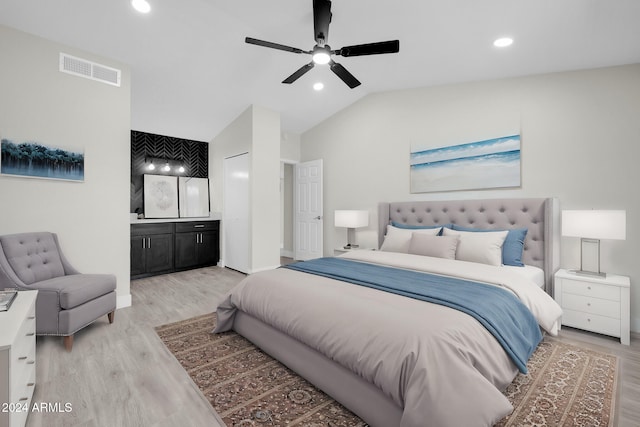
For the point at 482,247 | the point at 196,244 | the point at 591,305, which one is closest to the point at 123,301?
the point at 196,244

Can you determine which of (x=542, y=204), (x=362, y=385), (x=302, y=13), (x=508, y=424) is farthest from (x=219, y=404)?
(x=542, y=204)

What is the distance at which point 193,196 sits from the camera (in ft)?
18.5

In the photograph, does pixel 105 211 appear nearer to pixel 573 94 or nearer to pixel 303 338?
pixel 303 338

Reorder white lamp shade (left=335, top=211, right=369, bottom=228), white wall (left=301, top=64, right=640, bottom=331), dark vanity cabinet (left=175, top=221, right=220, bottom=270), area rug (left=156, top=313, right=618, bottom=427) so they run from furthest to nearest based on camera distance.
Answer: dark vanity cabinet (left=175, top=221, right=220, bottom=270) → white lamp shade (left=335, top=211, right=369, bottom=228) → white wall (left=301, top=64, right=640, bottom=331) → area rug (left=156, top=313, right=618, bottom=427)

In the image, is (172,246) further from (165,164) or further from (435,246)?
(435,246)

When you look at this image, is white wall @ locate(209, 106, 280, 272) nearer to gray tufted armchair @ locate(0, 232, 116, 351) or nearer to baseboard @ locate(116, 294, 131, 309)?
baseboard @ locate(116, 294, 131, 309)

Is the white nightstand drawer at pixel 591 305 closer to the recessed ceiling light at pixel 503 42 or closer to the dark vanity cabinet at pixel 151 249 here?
the recessed ceiling light at pixel 503 42

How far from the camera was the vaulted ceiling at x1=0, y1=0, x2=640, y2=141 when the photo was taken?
2.37 metres

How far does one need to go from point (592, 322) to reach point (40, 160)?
535 centimetres

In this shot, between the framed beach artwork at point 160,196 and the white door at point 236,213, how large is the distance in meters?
0.91

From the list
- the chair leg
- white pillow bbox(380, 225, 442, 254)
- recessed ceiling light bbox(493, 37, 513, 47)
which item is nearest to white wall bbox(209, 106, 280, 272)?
white pillow bbox(380, 225, 442, 254)

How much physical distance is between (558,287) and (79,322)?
432 cm

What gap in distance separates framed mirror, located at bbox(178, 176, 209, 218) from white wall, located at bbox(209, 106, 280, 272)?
106 cm

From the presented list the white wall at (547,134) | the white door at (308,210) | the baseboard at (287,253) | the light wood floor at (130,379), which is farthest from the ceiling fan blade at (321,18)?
the baseboard at (287,253)
